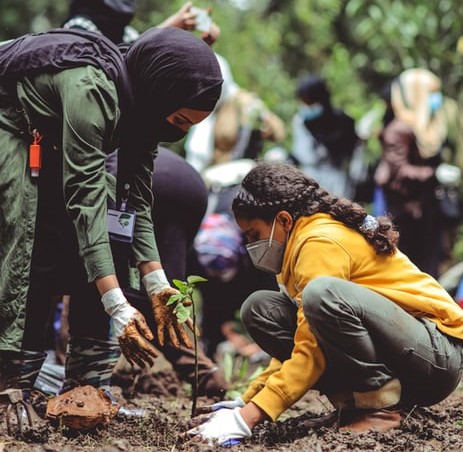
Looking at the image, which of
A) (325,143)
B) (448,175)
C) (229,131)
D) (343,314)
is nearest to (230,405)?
(343,314)

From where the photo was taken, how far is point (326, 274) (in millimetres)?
2893

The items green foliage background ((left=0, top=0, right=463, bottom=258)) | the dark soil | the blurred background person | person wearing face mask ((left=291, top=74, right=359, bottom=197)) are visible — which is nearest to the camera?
the dark soil

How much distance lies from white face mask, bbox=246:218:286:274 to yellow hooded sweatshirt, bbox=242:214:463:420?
49 mm

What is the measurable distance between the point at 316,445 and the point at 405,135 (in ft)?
12.8

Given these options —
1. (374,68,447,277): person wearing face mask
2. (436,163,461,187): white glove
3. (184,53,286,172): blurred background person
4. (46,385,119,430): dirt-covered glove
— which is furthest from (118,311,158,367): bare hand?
(436,163,461,187): white glove

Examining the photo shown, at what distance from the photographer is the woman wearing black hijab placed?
2.81 metres

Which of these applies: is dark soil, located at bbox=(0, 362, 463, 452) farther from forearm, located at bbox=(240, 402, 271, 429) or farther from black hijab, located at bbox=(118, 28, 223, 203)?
black hijab, located at bbox=(118, 28, 223, 203)

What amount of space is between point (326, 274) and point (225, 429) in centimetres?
58

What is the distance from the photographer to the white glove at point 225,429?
109 inches

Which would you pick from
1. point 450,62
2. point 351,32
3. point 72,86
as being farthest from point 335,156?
point 351,32

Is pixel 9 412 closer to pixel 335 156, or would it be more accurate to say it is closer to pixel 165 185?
pixel 165 185

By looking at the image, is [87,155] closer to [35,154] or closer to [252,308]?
[35,154]

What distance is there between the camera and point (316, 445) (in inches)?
106

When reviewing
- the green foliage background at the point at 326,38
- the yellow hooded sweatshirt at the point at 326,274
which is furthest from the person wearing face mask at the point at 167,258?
the green foliage background at the point at 326,38
